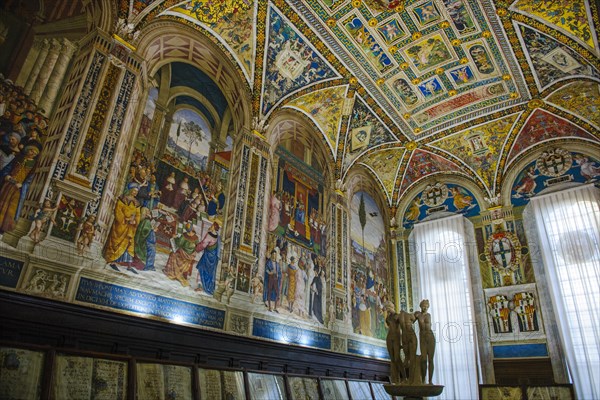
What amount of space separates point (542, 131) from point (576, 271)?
14.4 ft

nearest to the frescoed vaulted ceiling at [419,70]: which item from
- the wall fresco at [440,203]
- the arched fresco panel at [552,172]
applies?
the arched fresco panel at [552,172]

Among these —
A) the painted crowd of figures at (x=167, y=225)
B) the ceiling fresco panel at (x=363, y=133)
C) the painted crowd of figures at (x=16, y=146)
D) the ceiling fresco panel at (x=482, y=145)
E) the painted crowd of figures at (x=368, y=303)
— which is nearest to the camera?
the painted crowd of figures at (x=16, y=146)

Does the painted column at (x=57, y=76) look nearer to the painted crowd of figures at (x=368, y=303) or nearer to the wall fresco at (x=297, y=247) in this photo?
the wall fresco at (x=297, y=247)

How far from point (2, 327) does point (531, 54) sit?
12.2 meters

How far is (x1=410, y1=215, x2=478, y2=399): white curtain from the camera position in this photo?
13109 millimetres

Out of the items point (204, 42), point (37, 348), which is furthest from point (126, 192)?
point (204, 42)

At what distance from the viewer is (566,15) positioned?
30.9 ft

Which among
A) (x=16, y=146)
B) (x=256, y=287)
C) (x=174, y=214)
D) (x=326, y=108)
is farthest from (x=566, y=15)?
(x=16, y=146)

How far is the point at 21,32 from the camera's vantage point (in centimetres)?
662

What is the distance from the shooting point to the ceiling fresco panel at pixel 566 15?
9.21 meters

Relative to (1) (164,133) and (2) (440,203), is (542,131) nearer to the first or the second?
(2) (440,203)

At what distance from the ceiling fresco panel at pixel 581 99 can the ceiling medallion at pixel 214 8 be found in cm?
901

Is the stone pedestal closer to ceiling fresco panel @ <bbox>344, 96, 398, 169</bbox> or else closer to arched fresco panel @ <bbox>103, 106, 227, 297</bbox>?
arched fresco panel @ <bbox>103, 106, 227, 297</bbox>

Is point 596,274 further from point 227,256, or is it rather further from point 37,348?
point 37,348
